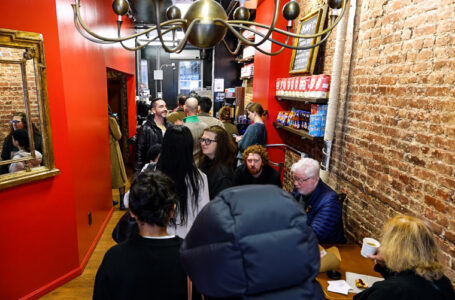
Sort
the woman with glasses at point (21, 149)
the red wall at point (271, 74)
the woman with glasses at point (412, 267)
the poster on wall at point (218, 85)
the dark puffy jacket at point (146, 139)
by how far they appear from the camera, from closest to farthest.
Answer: the woman with glasses at point (412, 267)
the woman with glasses at point (21, 149)
the dark puffy jacket at point (146, 139)
the red wall at point (271, 74)
the poster on wall at point (218, 85)

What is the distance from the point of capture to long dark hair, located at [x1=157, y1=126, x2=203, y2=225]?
1.93 metres

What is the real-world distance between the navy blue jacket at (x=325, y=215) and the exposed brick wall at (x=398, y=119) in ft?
0.97

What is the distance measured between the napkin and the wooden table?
2cm

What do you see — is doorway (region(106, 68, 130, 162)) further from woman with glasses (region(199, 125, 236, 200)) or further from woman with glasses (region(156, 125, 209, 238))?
woman with glasses (region(156, 125, 209, 238))

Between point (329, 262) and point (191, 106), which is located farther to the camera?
point (191, 106)

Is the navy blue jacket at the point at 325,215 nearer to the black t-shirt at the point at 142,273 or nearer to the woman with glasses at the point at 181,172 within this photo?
the woman with glasses at the point at 181,172

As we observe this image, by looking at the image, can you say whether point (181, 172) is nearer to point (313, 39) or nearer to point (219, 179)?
point (219, 179)

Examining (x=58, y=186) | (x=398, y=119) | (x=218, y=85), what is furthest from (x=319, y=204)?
(x=218, y=85)

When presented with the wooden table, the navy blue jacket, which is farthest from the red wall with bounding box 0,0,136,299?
the wooden table

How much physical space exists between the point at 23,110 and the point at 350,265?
283cm

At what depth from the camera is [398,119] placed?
2.08m

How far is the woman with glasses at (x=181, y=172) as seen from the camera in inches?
76.0

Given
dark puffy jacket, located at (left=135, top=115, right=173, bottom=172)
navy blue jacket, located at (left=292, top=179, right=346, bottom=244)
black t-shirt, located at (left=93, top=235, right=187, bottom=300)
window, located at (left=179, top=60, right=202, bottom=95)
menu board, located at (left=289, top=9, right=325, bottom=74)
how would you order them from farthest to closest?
window, located at (left=179, top=60, right=202, bottom=95)
dark puffy jacket, located at (left=135, top=115, right=173, bottom=172)
menu board, located at (left=289, top=9, right=325, bottom=74)
navy blue jacket, located at (left=292, top=179, right=346, bottom=244)
black t-shirt, located at (left=93, top=235, right=187, bottom=300)

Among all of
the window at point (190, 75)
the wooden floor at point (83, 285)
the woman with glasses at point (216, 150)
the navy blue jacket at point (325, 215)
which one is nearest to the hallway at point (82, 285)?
the wooden floor at point (83, 285)
